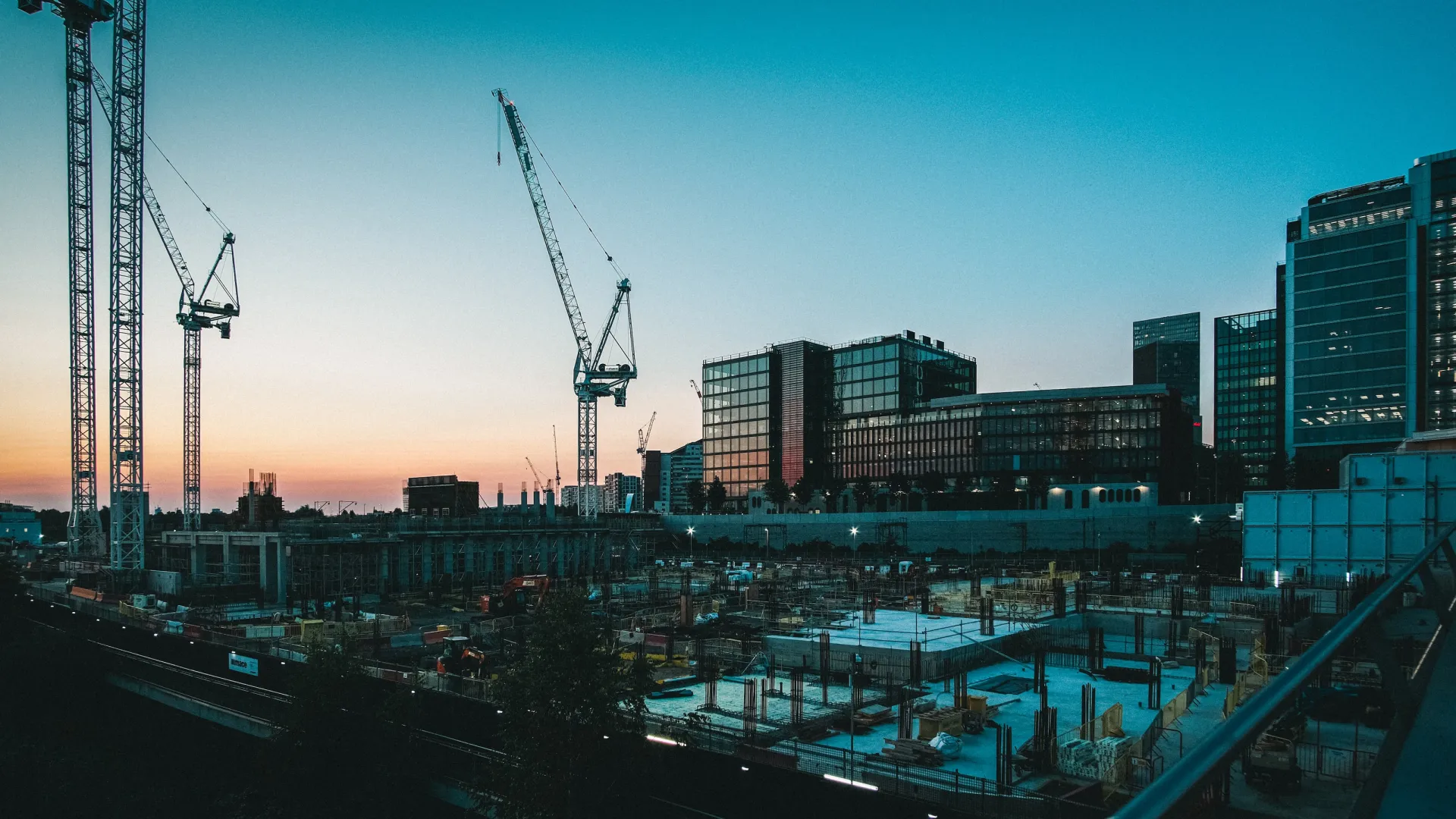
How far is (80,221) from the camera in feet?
209

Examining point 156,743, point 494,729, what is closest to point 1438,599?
point 494,729

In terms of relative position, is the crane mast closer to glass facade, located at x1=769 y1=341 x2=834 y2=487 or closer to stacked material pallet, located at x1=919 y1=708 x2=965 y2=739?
stacked material pallet, located at x1=919 y1=708 x2=965 y2=739

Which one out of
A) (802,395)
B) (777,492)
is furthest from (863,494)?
(802,395)

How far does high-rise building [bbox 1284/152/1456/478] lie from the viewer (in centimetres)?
9169

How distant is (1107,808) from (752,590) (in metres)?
35.3

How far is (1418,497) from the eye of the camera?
4594 centimetres

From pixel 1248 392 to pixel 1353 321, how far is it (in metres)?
77.8

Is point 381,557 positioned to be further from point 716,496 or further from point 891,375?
point 891,375

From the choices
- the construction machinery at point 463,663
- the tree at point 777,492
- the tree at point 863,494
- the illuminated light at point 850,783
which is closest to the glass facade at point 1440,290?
the tree at point 863,494

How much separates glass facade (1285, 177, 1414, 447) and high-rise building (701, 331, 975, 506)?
158 feet

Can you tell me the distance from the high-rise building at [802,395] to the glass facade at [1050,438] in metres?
6.89

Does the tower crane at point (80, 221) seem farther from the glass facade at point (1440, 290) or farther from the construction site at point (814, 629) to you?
the glass facade at point (1440, 290)

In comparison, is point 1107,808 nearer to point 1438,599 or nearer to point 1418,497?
point 1438,599

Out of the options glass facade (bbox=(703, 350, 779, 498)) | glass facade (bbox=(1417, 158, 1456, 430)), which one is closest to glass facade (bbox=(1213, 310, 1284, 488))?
glass facade (bbox=(1417, 158, 1456, 430))
